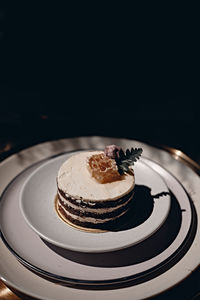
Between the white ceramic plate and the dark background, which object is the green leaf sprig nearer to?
the white ceramic plate

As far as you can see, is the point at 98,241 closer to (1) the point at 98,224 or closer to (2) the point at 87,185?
(1) the point at 98,224

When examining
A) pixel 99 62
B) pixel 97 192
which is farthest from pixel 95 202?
pixel 99 62

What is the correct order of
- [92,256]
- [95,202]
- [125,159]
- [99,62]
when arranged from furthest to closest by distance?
[99,62] < [125,159] < [95,202] < [92,256]

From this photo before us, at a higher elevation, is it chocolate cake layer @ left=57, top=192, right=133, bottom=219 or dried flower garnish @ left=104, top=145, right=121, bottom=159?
dried flower garnish @ left=104, top=145, right=121, bottom=159

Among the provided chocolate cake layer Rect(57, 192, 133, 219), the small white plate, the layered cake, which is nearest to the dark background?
the small white plate

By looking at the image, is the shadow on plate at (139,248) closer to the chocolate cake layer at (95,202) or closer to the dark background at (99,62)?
the chocolate cake layer at (95,202)

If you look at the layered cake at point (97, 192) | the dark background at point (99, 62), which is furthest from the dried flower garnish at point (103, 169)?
the dark background at point (99, 62)
